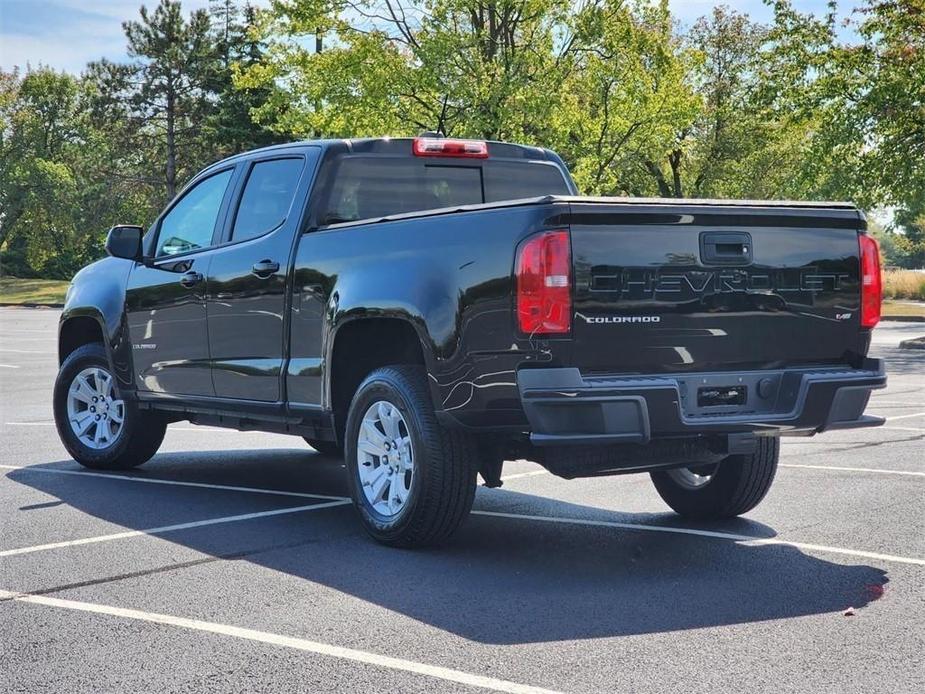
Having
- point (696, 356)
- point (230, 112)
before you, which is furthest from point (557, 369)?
point (230, 112)

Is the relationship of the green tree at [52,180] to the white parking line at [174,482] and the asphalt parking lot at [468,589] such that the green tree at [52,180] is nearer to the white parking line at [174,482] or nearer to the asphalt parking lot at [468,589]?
the white parking line at [174,482]

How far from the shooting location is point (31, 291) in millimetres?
62219

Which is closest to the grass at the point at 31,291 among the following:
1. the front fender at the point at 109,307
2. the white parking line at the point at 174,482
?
the front fender at the point at 109,307

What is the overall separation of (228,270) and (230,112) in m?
52.2

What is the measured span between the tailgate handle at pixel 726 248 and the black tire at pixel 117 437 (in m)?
4.54

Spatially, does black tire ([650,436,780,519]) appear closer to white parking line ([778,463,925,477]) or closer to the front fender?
white parking line ([778,463,925,477])

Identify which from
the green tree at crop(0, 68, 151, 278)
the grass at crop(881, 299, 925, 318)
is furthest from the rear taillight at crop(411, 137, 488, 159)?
the green tree at crop(0, 68, 151, 278)

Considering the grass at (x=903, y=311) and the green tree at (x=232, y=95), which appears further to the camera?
the green tree at (x=232, y=95)

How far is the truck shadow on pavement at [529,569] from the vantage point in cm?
500

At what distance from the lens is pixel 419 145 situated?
24.8ft

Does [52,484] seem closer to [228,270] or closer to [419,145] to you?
[228,270]

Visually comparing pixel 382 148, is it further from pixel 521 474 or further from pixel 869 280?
pixel 869 280

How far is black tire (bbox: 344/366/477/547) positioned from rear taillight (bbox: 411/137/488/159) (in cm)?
177

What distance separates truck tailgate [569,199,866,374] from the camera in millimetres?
5539
